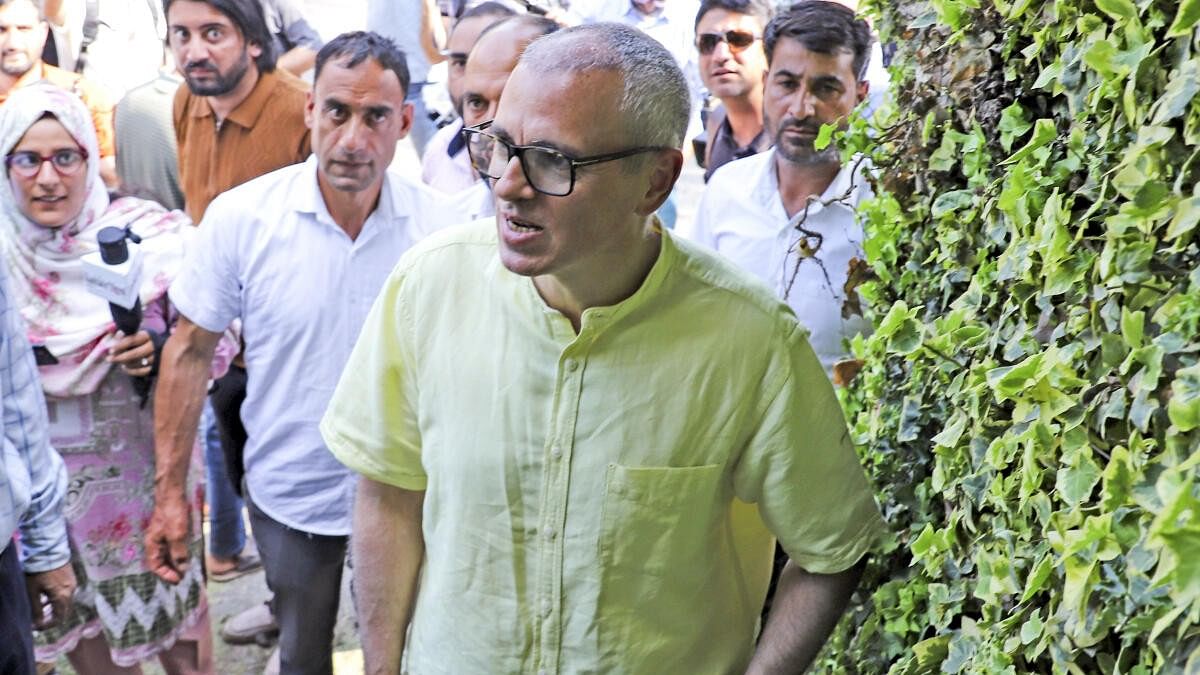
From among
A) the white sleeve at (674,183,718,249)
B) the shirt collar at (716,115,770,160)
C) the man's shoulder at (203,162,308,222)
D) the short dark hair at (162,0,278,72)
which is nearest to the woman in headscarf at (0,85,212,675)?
the man's shoulder at (203,162,308,222)

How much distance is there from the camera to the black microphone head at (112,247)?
3.84 metres

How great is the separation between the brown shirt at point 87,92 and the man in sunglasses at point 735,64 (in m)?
2.09

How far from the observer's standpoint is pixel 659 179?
80.4 inches

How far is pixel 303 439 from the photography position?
376 centimetres

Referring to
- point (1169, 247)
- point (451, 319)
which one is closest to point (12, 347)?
point (451, 319)

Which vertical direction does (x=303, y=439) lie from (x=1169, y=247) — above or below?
below

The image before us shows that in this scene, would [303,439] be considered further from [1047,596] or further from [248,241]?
[1047,596]

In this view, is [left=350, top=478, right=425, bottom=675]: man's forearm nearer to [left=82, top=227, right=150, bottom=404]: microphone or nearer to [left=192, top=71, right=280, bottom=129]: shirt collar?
[left=82, top=227, right=150, bottom=404]: microphone

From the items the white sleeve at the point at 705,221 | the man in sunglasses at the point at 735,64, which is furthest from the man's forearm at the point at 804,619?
the man in sunglasses at the point at 735,64

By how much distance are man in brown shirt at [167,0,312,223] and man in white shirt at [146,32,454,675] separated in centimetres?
66

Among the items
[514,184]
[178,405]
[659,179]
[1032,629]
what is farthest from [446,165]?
[1032,629]

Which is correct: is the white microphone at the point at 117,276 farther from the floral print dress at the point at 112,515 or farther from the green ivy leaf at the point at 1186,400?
the green ivy leaf at the point at 1186,400

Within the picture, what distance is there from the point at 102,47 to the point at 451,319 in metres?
3.02

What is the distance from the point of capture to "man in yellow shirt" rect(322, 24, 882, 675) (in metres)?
1.95
